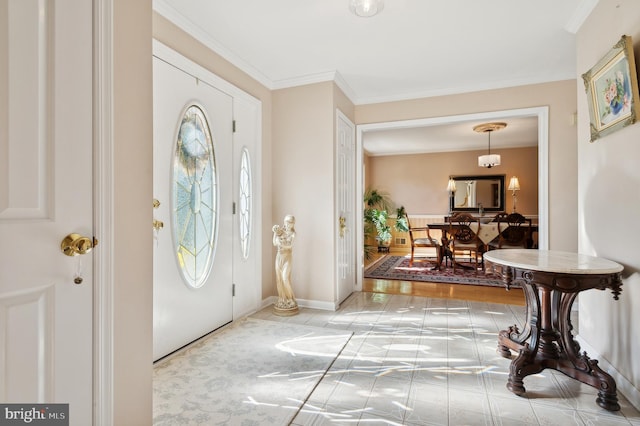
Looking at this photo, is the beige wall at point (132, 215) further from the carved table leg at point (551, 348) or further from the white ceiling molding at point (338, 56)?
the carved table leg at point (551, 348)

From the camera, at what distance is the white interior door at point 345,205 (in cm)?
355

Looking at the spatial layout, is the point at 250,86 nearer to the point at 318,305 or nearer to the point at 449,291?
the point at 318,305

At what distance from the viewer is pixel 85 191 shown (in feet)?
3.31

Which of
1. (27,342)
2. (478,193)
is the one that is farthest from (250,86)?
(478,193)

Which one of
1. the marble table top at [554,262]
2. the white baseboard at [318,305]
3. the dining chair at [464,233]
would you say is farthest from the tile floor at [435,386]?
the dining chair at [464,233]

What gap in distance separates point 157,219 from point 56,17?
144 centimetres

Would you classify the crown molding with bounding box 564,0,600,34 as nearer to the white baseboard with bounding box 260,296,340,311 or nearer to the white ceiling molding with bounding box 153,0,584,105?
the white ceiling molding with bounding box 153,0,584,105

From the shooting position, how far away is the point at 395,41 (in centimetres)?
273

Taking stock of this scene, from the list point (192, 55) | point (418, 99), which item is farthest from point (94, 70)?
point (418, 99)

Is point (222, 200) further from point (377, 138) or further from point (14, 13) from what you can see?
point (377, 138)

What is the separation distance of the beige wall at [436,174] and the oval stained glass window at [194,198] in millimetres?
6082

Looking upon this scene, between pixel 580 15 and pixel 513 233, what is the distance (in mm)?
3337

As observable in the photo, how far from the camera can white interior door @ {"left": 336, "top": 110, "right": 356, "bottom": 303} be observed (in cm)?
355

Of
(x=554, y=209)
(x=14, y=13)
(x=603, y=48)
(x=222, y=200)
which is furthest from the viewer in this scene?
(x=554, y=209)
